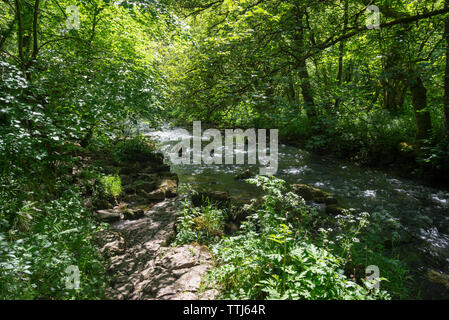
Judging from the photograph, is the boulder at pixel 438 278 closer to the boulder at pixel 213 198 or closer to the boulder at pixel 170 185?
the boulder at pixel 213 198

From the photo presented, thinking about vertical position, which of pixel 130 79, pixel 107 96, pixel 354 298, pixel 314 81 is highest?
pixel 314 81

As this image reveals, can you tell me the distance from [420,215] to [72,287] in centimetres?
732

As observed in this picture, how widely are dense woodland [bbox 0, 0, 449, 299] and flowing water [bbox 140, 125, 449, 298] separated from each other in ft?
2.75

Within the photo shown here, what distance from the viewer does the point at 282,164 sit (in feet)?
33.7

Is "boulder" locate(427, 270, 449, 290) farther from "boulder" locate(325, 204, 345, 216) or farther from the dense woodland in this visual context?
"boulder" locate(325, 204, 345, 216)

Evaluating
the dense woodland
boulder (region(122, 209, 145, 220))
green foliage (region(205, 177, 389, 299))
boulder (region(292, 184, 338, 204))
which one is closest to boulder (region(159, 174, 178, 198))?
boulder (region(122, 209, 145, 220))

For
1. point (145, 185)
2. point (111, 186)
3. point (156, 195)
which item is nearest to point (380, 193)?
point (156, 195)

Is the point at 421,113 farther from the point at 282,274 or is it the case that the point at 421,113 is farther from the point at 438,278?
the point at 282,274

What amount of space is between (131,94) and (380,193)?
7.33m

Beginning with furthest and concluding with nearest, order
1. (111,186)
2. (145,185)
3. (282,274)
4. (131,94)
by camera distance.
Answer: (145,185) → (111,186) → (131,94) → (282,274)

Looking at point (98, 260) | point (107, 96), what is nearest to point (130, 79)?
point (107, 96)

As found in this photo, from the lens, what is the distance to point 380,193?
731 centimetres

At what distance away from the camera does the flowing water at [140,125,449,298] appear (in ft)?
15.1
